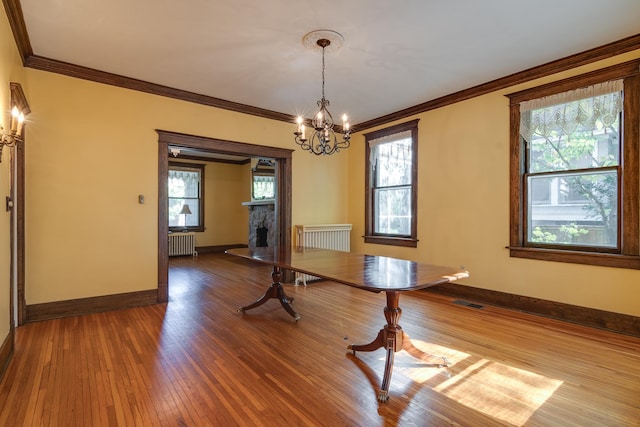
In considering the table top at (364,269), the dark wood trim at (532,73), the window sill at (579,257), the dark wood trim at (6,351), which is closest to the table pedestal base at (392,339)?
the table top at (364,269)

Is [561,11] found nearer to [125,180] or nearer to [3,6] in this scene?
[3,6]

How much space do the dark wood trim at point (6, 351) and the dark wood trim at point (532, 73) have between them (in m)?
5.06

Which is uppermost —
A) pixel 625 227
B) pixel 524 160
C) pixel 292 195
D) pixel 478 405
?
pixel 524 160

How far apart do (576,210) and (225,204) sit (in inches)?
303

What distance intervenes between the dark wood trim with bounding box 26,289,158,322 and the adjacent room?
2 cm

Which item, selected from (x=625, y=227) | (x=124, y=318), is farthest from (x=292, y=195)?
(x=625, y=227)

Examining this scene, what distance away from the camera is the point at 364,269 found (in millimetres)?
2467

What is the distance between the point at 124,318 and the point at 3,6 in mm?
2838

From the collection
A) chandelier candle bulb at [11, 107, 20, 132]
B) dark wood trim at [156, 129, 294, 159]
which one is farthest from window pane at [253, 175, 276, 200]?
chandelier candle bulb at [11, 107, 20, 132]

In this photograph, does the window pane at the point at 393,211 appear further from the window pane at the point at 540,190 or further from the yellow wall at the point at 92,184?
the yellow wall at the point at 92,184

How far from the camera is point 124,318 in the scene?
11.2ft

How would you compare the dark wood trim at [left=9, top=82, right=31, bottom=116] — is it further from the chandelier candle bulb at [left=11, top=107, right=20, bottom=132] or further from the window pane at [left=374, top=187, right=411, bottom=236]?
the window pane at [left=374, top=187, right=411, bottom=236]

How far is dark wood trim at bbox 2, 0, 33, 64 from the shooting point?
2.40 metres

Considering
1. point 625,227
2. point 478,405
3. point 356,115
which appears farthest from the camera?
point 356,115
